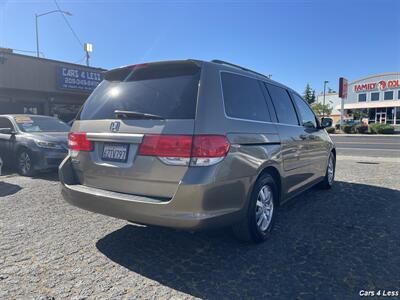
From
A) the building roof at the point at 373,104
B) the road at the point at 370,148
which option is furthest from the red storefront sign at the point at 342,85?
the road at the point at 370,148

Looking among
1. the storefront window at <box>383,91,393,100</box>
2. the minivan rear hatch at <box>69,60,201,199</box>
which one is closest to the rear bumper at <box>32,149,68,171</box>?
the minivan rear hatch at <box>69,60,201,199</box>

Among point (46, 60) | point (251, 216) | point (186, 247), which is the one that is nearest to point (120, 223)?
point (186, 247)

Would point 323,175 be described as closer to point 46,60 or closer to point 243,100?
point 243,100

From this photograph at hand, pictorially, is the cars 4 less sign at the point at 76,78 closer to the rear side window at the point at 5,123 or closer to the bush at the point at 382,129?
the rear side window at the point at 5,123

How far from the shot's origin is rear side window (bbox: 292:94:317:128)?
16.1 feet

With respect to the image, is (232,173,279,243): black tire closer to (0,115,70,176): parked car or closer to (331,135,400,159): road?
(0,115,70,176): parked car

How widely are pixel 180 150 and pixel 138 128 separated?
1.62 feet

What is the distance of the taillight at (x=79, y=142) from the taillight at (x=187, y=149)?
0.83 meters

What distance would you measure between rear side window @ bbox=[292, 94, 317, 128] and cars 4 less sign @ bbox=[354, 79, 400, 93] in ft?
178

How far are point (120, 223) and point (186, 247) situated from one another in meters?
1.17

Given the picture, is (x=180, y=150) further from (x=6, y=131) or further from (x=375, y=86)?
(x=375, y=86)

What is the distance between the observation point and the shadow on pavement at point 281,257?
2611 millimetres

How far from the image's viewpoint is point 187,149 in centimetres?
260

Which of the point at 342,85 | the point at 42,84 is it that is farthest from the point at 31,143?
the point at 342,85
